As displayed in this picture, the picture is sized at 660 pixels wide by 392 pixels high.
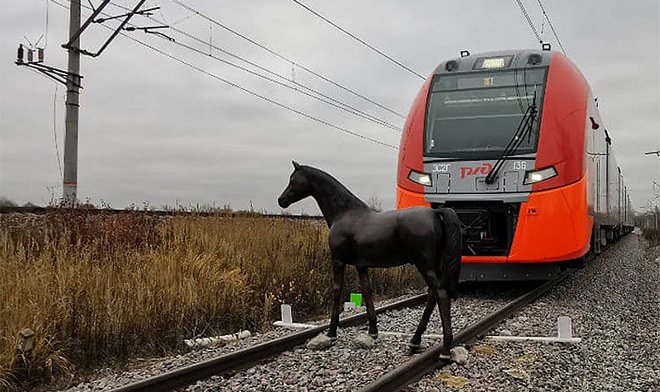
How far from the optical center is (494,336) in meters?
6.37

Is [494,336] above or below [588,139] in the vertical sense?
below

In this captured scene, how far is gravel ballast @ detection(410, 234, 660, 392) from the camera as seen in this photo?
483 centimetres

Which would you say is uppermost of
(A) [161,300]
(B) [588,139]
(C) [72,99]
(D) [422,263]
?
(C) [72,99]

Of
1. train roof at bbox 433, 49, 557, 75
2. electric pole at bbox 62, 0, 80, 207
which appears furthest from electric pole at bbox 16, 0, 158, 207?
train roof at bbox 433, 49, 557, 75

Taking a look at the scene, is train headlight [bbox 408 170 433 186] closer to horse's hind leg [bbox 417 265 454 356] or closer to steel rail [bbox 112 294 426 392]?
steel rail [bbox 112 294 426 392]

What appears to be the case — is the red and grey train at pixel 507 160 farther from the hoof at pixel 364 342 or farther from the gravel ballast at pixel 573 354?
the hoof at pixel 364 342

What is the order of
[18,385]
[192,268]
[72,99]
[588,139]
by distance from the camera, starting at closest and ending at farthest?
1. [18,385]
2. [192,268]
3. [588,139]
4. [72,99]

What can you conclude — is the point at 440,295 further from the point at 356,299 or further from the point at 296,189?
the point at 356,299

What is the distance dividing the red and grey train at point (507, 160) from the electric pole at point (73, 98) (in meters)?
8.23

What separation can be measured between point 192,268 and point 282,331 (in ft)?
4.54

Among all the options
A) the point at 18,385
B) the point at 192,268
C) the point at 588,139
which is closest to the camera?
the point at 18,385

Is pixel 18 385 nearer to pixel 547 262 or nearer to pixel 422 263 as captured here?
pixel 422 263

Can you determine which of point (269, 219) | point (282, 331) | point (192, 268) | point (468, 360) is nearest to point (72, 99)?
point (269, 219)

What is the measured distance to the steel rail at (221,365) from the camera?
441 cm
